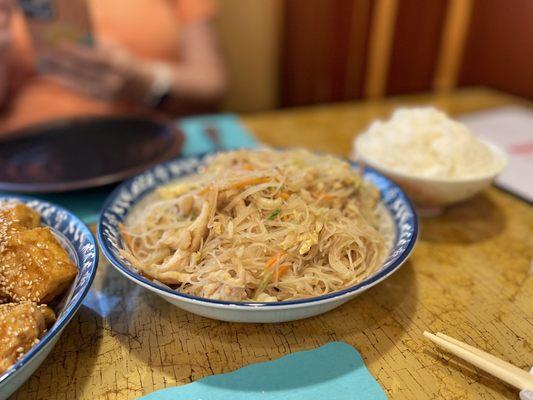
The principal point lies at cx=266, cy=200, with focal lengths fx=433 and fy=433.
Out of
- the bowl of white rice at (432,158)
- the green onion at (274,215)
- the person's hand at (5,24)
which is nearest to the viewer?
the green onion at (274,215)

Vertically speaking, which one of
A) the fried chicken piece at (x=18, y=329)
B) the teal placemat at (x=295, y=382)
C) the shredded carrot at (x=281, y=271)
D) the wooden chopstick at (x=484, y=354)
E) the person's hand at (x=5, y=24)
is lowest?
the teal placemat at (x=295, y=382)

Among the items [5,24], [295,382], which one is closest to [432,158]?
[295,382]

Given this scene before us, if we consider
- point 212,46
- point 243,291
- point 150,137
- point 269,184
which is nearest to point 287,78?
point 212,46

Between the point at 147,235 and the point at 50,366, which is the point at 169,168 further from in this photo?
the point at 50,366

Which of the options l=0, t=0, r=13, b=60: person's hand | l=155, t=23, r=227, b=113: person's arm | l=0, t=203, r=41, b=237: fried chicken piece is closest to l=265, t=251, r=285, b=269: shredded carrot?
l=0, t=203, r=41, b=237: fried chicken piece

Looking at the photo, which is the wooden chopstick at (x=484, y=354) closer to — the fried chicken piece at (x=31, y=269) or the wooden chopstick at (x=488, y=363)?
the wooden chopstick at (x=488, y=363)

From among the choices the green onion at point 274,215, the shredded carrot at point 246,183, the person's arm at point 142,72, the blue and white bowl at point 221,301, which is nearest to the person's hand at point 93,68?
the person's arm at point 142,72

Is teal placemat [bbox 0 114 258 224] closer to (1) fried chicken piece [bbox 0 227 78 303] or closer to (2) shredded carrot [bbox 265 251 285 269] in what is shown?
(1) fried chicken piece [bbox 0 227 78 303]
